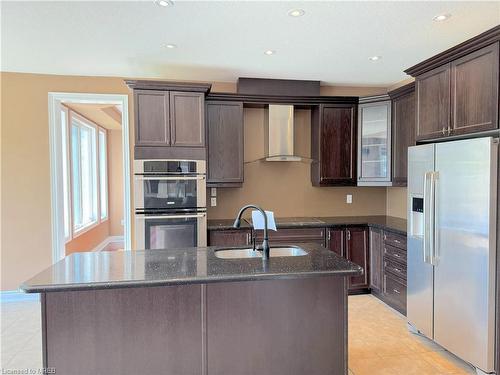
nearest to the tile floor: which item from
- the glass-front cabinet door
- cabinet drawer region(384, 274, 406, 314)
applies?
cabinet drawer region(384, 274, 406, 314)

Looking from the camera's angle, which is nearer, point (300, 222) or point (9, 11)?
point (9, 11)

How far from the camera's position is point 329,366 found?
2084mm

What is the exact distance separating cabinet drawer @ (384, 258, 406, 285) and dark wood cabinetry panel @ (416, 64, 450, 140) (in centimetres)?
140

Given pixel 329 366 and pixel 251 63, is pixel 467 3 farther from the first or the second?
pixel 329 366

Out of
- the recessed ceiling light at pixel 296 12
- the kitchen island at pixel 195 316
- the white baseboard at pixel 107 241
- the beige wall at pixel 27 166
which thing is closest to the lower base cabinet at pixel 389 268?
the kitchen island at pixel 195 316

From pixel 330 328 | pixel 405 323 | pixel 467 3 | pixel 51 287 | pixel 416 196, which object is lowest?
pixel 405 323

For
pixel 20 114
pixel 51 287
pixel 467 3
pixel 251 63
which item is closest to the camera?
pixel 51 287

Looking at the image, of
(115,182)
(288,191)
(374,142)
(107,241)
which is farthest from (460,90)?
(107,241)

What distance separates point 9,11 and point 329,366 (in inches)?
135

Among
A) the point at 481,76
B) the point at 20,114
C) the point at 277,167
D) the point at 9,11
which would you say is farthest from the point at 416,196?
the point at 20,114

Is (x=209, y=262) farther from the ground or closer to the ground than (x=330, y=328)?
farther from the ground

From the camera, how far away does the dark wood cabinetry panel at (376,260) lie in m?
3.99

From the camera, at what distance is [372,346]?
298 centimetres

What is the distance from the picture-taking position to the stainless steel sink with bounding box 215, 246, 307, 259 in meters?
2.51
